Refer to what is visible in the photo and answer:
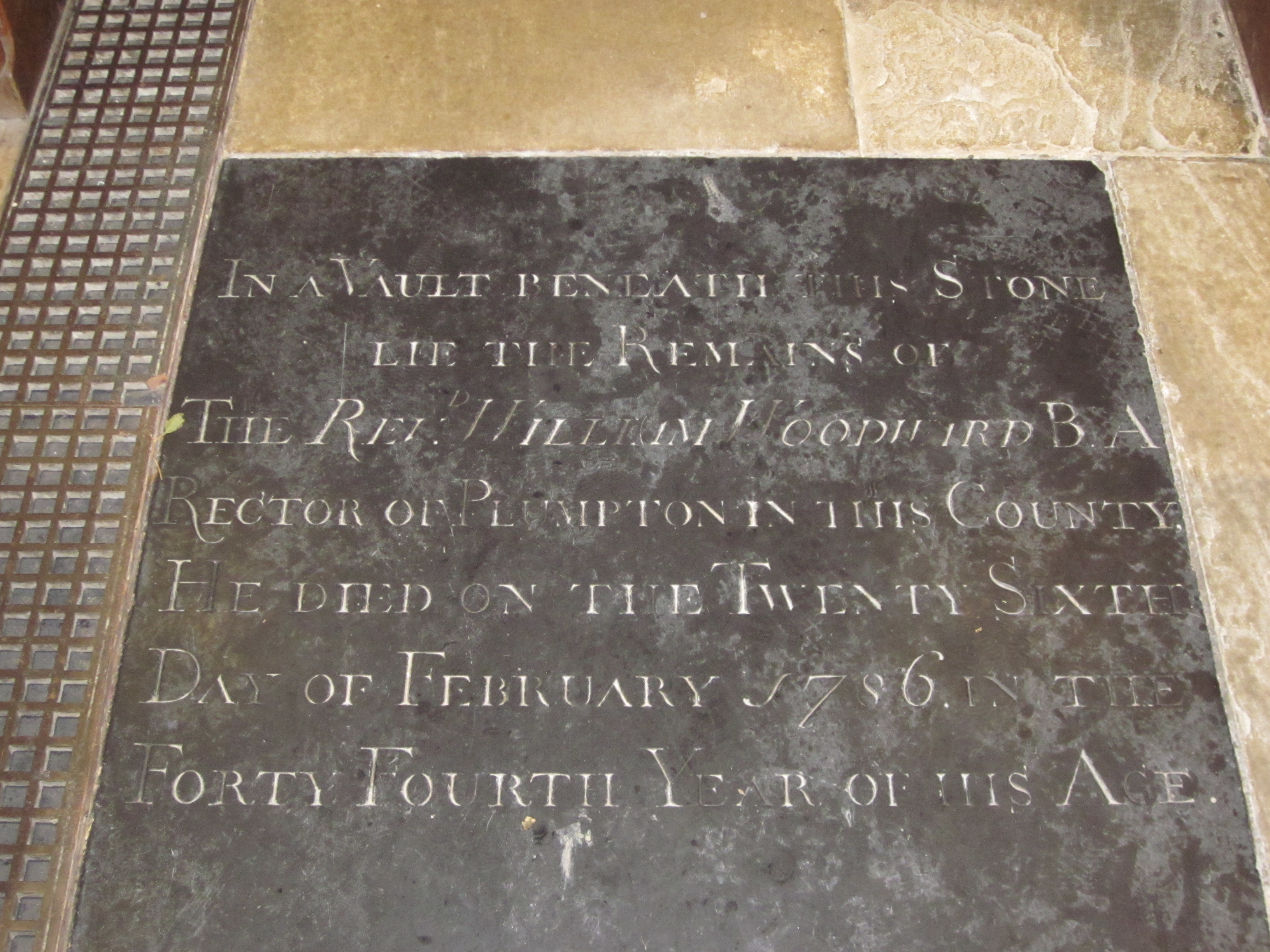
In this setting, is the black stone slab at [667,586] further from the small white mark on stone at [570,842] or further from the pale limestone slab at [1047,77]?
the pale limestone slab at [1047,77]

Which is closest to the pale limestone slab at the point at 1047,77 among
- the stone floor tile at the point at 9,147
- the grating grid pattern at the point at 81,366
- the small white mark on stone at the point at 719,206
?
the small white mark on stone at the point at 719,206

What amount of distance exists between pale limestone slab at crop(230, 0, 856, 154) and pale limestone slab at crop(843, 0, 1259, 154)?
0.51 ft

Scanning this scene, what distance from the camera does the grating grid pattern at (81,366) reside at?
2672mm

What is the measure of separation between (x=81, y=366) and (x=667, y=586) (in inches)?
78.6

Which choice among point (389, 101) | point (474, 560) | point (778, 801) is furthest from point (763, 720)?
point (389, 101)

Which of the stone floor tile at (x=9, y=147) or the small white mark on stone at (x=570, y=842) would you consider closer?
the small white mark on stone at (x=570, y=842)

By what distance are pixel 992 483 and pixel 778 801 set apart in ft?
3.76

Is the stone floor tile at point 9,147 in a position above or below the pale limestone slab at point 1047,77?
below

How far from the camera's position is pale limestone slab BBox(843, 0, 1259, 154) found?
11.7ft

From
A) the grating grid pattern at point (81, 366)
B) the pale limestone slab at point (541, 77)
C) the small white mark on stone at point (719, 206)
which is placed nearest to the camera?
the grating grid pattern at point (81, 366)

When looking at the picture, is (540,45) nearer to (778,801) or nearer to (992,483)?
(992,483)

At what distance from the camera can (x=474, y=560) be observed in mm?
2875

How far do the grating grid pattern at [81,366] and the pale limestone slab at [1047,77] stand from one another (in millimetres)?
2450

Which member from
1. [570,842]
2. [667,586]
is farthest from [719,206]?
[570,842]
